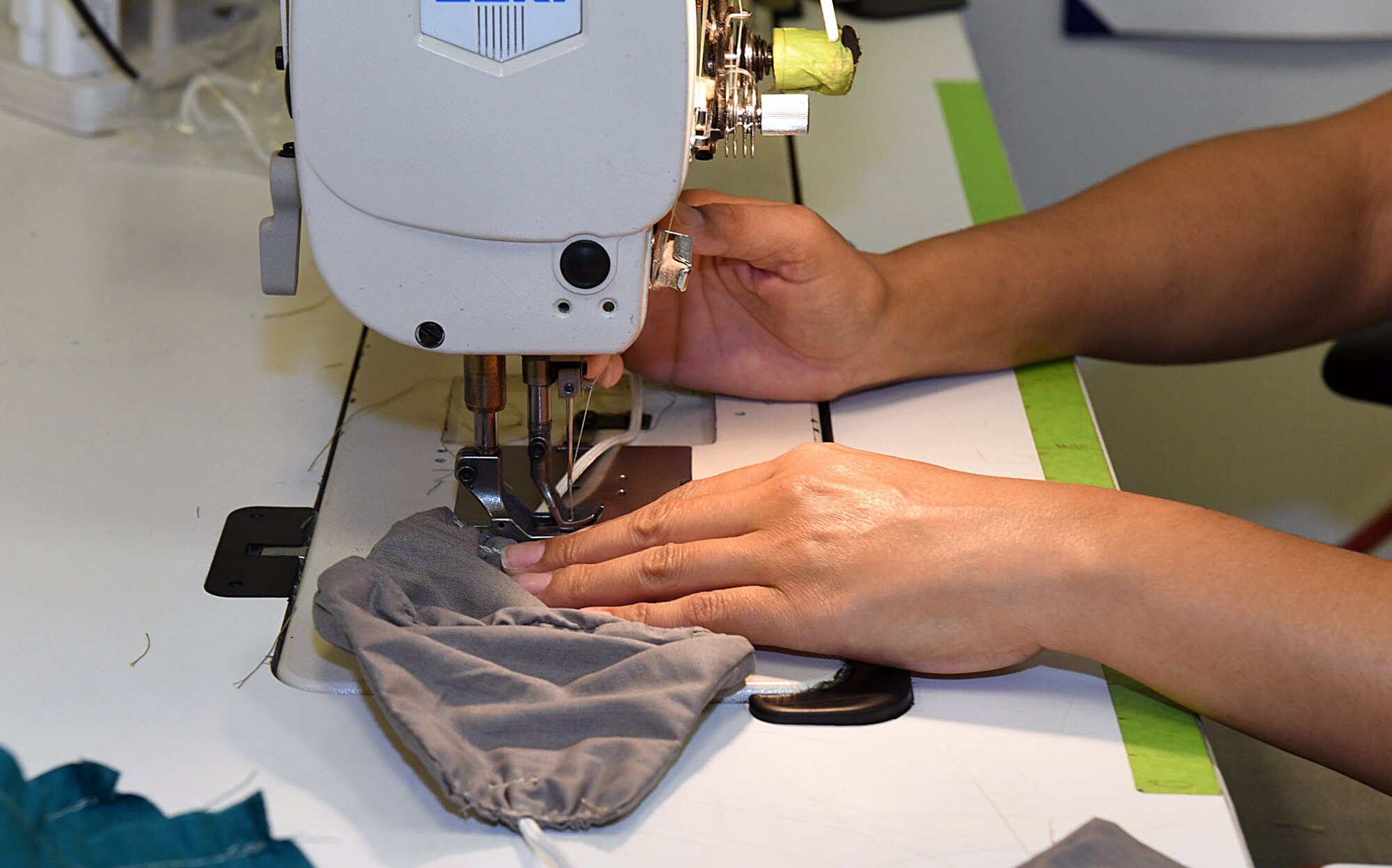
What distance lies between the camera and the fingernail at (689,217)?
111cm

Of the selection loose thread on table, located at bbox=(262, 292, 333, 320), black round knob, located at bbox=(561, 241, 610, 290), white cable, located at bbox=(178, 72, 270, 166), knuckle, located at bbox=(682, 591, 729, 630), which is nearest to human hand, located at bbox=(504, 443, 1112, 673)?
knuckle, located at bbox=(682, 591, 729, 630)

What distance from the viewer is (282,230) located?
3.15 ft

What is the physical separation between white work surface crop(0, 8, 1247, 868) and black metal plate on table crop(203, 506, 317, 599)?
13 mm

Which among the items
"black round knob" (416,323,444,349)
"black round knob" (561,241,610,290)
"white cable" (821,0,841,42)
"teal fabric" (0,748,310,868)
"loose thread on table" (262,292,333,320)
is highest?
"white cable" (821,0,841,42)

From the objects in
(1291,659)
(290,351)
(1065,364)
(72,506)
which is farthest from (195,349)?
(1291,659)

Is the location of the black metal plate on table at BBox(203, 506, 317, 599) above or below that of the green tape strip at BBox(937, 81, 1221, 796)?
below

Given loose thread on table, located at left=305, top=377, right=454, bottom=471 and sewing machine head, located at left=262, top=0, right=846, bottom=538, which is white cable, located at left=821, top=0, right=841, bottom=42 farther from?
loose thread on table, located at left=305, top=377, right=454, bottom=471

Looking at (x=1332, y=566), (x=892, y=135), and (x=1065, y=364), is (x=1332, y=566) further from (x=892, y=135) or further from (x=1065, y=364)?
(x=892, y=135)

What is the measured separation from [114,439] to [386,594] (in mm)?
374

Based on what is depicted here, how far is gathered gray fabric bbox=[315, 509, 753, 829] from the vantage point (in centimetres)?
81

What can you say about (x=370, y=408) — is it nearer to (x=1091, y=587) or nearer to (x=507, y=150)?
(x=507, y=150)

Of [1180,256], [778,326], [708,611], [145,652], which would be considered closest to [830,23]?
[778,326]

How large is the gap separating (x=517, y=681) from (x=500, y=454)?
22cm

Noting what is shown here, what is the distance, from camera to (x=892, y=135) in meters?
1.65
